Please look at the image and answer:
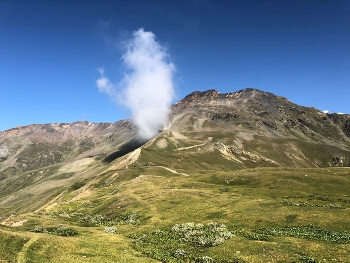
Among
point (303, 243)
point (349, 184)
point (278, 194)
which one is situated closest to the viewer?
point (303, 243)

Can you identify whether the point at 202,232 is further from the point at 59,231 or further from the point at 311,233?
the point at 59,231

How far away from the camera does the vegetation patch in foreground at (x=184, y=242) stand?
104ft

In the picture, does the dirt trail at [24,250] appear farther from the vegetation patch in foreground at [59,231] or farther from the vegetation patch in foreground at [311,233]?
the vegetation patch in foreground at [311,233]

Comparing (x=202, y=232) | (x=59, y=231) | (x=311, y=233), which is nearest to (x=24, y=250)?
(x=59, y=231)

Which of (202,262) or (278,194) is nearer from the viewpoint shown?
(202,262)

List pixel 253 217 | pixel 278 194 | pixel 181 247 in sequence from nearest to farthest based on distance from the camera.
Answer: pixel 181 247 → pixel 253 217 → pixel 278 194

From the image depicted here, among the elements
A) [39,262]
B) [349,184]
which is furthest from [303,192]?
[39,262]

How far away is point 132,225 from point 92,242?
14.9 meters

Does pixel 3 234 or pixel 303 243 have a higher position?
pixel 3 234

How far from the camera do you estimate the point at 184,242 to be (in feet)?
124

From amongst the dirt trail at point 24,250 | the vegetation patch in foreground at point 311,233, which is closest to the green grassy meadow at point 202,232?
the dirt trail at point 24,250

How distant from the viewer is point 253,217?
46.0 meters

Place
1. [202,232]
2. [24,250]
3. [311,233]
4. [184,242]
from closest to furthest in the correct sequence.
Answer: [24,250] → [311,233] → [184,242] → [202,232]

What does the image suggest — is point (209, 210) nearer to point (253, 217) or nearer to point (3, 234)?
point (253, 217)
